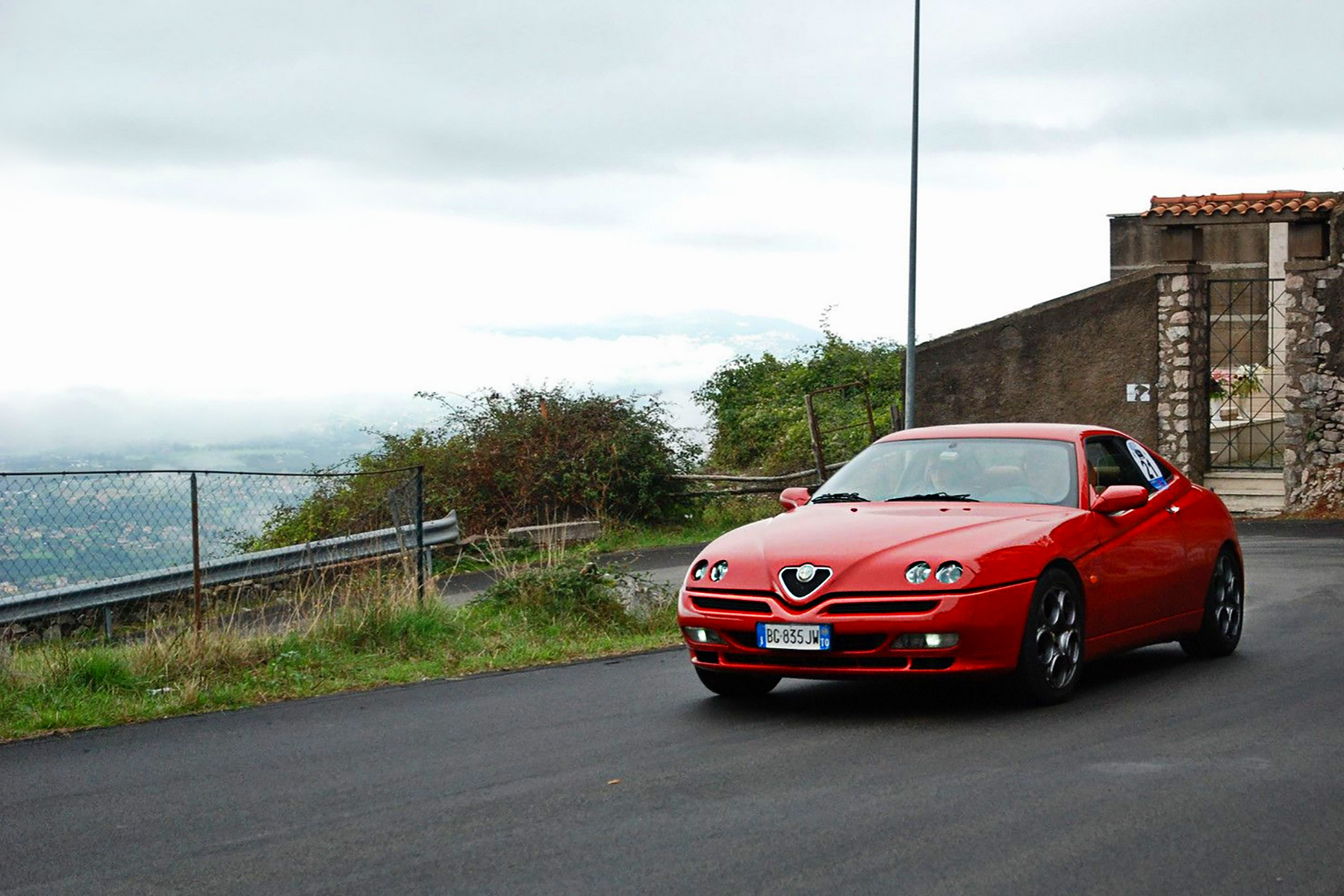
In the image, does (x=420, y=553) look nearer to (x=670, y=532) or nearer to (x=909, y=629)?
(x=909, y=629)

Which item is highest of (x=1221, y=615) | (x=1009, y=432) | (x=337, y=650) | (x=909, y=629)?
(x=1009, y=432)

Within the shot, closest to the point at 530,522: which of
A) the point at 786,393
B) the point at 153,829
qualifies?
the point at 786,393

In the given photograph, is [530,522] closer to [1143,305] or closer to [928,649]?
[1143,305]

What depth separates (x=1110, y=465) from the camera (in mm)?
10195

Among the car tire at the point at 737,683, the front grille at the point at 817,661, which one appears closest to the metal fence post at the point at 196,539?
the car tire at the point at 737,683

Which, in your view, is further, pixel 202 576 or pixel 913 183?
pixel 913 183

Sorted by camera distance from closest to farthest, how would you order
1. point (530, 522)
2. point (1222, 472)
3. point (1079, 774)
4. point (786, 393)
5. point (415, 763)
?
point (1079, 774) → point (415, 763) → point (530, 522) → point (1222, 472) → point (786, 393)

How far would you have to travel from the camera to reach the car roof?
999cm

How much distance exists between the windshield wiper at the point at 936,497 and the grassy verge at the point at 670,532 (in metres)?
12.3

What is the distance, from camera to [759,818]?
20.5 feet

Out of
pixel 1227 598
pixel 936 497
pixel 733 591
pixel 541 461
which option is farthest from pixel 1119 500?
pixel 541 461

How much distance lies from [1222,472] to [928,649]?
2073cm

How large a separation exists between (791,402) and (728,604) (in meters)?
28.1

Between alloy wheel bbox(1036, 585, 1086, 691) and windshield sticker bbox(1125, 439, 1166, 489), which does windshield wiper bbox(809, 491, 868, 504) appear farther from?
windshield sticker bbox(1125, 439, 1166, 489)
